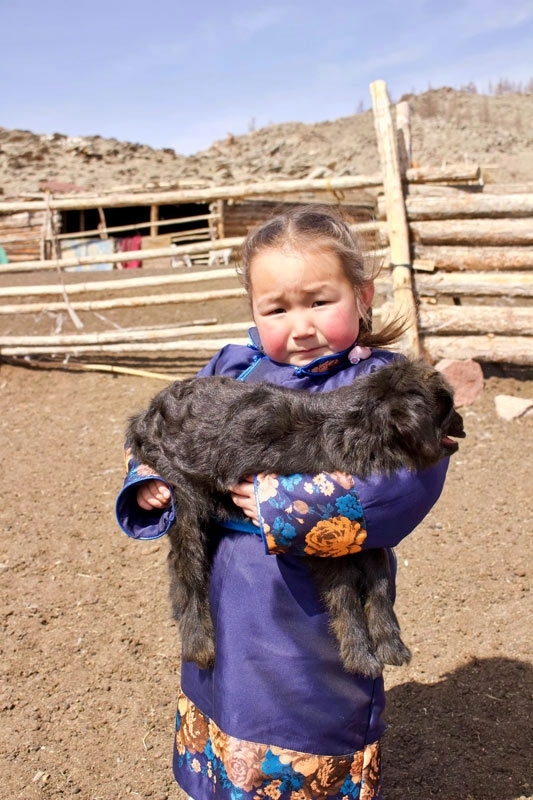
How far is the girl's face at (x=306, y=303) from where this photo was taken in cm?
150

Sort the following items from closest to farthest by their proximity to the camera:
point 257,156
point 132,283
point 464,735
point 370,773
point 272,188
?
point 370,773 → point 464,735 → point 272,188 → point 132,283 → point 257,156

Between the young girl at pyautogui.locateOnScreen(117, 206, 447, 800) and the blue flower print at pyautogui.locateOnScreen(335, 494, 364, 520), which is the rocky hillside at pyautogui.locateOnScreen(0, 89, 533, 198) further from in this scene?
the blue flower print at pyautogui.locateOnScreen(335, 494, 364, 520)

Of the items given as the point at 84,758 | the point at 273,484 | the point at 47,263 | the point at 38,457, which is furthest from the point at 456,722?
the point at 47,263

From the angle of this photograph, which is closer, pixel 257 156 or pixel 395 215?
pixel 395 215

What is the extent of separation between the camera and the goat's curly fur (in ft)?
4.22

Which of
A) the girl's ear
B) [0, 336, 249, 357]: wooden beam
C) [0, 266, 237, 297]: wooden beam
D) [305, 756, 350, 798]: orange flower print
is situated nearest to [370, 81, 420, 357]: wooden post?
[0, 336, 249, 357]: wooden beam

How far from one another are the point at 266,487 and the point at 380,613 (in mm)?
344

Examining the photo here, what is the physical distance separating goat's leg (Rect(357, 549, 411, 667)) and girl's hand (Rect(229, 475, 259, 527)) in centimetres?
23

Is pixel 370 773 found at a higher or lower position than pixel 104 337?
lower

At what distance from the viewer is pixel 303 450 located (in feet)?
4.38

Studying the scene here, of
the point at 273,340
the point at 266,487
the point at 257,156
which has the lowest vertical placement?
the point at 266,487

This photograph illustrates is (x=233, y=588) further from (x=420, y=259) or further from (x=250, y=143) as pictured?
(x=250, y=143)

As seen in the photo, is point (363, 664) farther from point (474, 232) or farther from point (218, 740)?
point (474, 232)

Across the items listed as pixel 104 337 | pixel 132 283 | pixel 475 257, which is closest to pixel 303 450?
pixel 475 257
